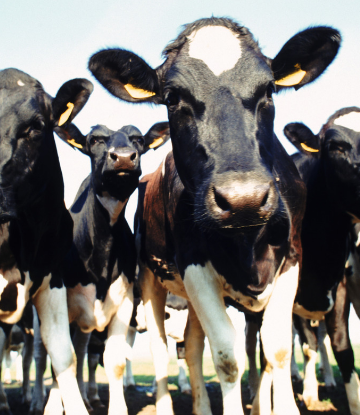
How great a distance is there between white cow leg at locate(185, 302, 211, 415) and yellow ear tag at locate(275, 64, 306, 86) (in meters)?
2.71

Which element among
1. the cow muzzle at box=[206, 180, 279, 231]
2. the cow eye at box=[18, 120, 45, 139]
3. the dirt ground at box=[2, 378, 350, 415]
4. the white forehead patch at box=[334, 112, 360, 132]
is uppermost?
the white forehead patch at box=[334, 112, 360, 132]

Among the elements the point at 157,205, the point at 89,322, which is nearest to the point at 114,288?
the point at 89,322

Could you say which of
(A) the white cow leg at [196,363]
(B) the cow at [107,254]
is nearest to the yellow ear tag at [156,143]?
(B) the cow at [107,254]

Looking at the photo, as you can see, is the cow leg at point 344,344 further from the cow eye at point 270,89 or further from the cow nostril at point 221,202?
the cow nostril at point 221,202

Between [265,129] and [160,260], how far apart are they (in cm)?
248

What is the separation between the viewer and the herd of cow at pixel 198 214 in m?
3.30

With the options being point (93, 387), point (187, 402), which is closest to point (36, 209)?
point (93, 387)

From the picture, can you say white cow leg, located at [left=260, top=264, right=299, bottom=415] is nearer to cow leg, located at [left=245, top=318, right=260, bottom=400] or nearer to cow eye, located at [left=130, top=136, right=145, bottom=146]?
cow leg, located at [left=245, top=318, right=260, bottom=400]

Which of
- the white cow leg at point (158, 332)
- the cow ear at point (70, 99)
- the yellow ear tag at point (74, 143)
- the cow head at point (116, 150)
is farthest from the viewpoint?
the yellow ear tag at point (74, 143)

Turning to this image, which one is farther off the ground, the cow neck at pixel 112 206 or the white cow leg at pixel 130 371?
the cow neck at pixel 112 206

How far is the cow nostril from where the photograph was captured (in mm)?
2766

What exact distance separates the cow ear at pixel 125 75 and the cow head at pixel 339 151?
86.1 inches

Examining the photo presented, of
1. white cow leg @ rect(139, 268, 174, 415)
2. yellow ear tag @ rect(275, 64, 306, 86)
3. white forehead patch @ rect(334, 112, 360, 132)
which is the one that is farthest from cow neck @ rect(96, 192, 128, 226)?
white forehead patch @ rect(334, 112, 360, 132)

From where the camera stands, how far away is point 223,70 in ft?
11.2
